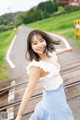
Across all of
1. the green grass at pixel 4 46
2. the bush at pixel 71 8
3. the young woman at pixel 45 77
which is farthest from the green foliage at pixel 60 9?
the young woman at pixel 45 77

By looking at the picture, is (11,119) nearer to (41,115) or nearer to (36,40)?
(41,115)

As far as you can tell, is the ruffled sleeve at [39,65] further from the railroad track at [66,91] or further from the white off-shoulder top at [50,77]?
the railroad track at [66,91]

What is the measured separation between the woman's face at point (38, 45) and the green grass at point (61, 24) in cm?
403

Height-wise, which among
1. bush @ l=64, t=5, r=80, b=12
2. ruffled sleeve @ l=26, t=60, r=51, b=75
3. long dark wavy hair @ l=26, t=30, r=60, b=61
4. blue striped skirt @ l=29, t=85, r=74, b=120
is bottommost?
bush @ l=64, t=5, r=80, b=12

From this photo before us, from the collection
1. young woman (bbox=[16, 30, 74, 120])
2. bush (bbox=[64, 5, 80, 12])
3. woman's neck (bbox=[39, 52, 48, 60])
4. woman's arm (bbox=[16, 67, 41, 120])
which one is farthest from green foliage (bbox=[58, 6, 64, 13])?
woman's arm (bbox=[16, 67, 41, 120])

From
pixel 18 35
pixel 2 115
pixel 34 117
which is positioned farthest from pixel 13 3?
pixel 34 117

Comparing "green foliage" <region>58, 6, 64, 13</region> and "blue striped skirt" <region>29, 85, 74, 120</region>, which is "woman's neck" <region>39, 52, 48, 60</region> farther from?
"green foliage" <region>58, 6, 64, 13</region>

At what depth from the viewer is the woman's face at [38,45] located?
2154mm

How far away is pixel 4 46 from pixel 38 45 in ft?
14.7

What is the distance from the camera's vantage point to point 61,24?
721cm

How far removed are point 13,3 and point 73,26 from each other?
1446 mm

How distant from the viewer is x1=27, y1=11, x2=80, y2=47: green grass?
257 inches

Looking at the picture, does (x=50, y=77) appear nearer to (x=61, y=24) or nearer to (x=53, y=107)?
(x=53, y=107)

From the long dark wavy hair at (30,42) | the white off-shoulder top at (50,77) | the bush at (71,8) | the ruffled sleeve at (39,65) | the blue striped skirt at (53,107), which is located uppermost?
the long dark wavy hair at (30,42)
